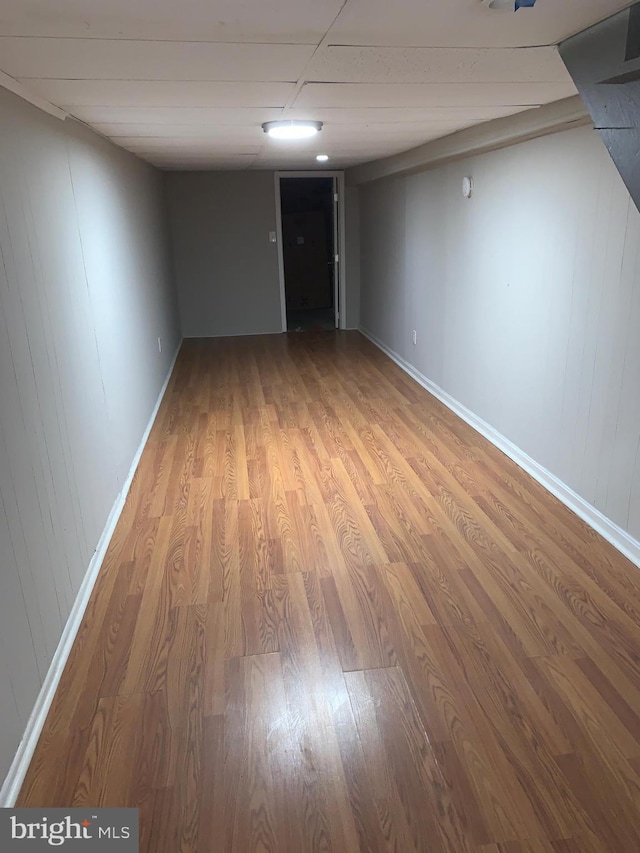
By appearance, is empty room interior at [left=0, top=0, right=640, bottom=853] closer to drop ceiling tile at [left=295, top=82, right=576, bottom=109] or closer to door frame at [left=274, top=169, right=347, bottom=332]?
drop ceiling tile at [left=295, top=82, right=576, bottom=109]

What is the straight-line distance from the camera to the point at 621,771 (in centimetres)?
168

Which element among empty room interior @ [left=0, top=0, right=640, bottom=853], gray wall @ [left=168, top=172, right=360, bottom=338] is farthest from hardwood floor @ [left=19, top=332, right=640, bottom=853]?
gray wall @ [left=168, top=172, right=360, bottom=338]

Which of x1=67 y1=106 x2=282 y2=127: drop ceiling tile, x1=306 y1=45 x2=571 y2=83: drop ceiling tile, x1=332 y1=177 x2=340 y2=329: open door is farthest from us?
x1=332 y1=177 x2=340 y2=329: open door

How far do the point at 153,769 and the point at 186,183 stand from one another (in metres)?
6.77

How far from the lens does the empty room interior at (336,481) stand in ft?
5.17

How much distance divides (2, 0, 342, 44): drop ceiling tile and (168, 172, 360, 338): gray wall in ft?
19.8

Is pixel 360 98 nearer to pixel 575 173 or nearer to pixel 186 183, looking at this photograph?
pixel 575 173

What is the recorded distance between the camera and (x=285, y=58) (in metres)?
1.77

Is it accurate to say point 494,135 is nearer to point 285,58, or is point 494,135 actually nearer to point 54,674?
point 285,58

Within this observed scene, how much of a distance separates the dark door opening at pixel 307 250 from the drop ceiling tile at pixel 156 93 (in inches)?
267

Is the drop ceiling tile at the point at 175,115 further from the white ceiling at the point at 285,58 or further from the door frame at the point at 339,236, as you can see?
the door frame at the point at 339,236

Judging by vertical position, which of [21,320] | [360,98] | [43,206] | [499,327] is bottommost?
[499,327]

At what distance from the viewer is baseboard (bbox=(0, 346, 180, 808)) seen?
163 centimetres

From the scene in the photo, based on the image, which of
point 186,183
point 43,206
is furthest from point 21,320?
point 186,183
